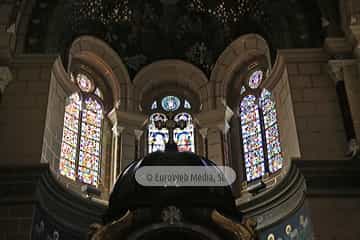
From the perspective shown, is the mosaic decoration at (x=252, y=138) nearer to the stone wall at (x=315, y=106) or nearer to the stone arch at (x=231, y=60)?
the stone arch at (x=231, y=60)

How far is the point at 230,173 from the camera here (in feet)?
37.2

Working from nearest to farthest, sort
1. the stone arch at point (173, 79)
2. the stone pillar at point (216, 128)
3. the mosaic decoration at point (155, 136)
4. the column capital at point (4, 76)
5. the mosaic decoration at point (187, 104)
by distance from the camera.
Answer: the column capital at point (4, 76), the stone pillar at point (216, 128), the mosaic decoration at point (155, 136), the stone arch at point (173, 79), the mosaic decoration at point (187, 104)

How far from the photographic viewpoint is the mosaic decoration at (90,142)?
11547 mm

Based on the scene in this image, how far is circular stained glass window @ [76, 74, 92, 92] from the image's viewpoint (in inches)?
486

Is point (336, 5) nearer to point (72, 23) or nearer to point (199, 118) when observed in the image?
point (199, 118)

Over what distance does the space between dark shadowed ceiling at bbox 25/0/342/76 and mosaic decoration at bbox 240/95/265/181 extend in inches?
47.3

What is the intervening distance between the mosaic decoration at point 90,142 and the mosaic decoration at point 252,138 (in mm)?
2886

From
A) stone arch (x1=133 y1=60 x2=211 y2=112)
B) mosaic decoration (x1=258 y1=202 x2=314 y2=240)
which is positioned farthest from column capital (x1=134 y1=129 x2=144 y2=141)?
mosaic decoration (x1=258 y1=202 x2=314 y2=240)

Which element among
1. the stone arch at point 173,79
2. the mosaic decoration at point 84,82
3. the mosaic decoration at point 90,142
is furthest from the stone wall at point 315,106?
the mosaic decoration at point 84,82

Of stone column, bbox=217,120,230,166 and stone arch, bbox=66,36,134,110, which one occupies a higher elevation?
stone arch, bbox=66,36,134,110

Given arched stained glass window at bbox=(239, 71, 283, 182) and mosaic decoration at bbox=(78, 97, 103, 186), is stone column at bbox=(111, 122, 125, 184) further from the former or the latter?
arched stained glass window at bbox=(239, 71, 283, 182)

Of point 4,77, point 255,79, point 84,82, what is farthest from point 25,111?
point 255,79

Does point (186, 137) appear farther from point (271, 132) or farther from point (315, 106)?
point (315, 106)

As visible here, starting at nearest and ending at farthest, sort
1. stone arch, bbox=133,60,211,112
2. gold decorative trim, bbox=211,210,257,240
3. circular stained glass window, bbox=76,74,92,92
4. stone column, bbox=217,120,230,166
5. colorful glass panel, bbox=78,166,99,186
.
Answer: gold decorative trim, bbox=211,210,257,240, colorful glass panel, bbox=78,166,99,186, stone column, bbox=217,120,230,166, circular stained glass window, bbox=76,74,92,92, stone arch, bbox=133,60,211,112
